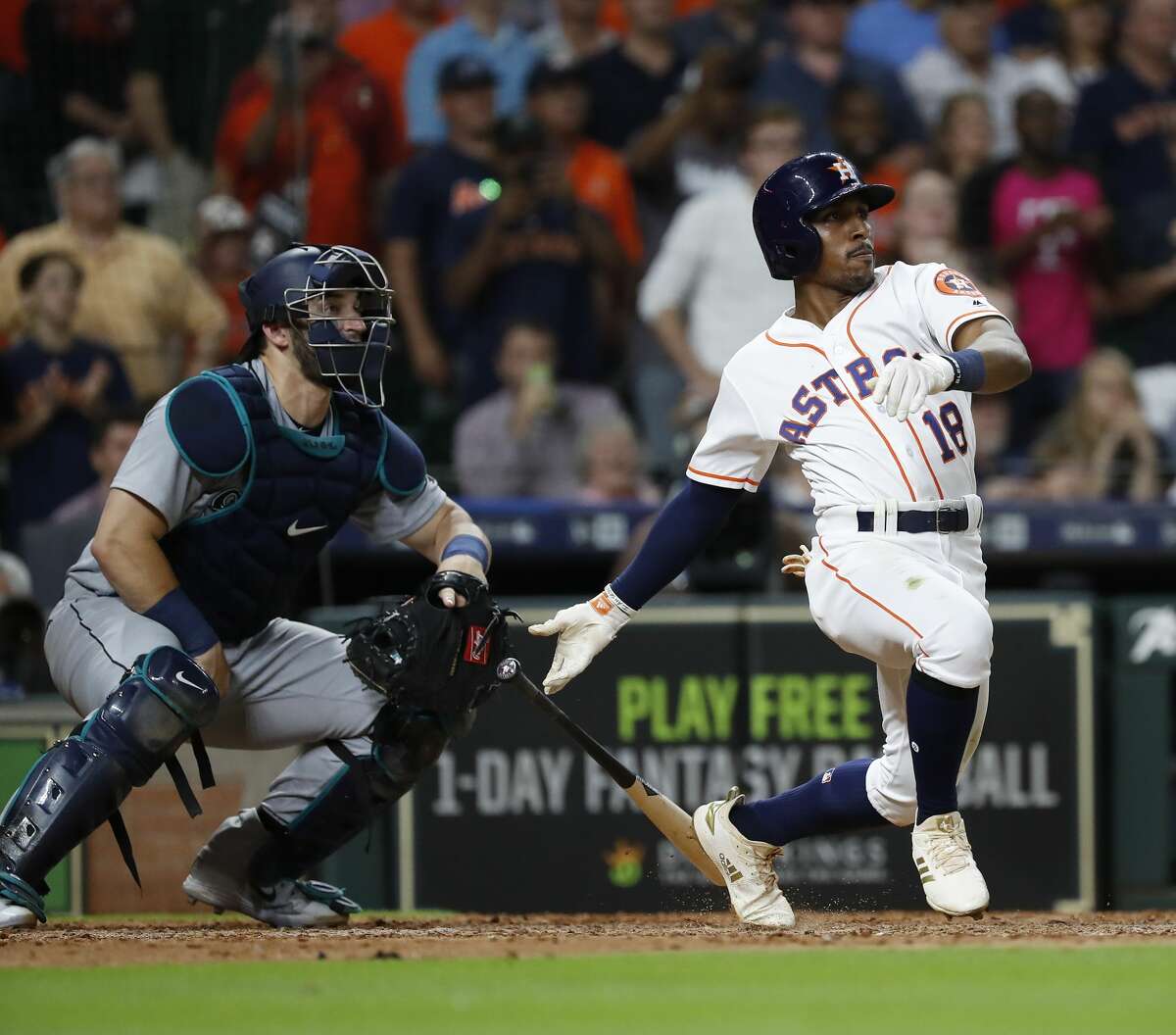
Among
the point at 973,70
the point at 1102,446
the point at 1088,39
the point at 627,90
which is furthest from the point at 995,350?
the point at 1088,39

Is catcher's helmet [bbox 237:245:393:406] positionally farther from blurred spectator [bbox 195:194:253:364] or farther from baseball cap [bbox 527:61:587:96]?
baseball cap [bbox 527:61:587:96]

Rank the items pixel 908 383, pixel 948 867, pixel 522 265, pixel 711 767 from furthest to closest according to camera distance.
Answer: pixel 522 265 → pixel 711 767 → pixel 948 867 → pixel 908 383

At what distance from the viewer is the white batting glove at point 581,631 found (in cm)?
502

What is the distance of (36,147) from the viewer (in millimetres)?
7430

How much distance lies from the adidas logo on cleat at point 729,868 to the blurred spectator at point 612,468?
3.05m

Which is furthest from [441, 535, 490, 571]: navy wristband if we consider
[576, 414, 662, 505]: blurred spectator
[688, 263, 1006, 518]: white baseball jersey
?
[576, 414, 662, 505]: blurred spectator

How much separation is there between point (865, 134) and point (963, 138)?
49cm

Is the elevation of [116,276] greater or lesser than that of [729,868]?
greater

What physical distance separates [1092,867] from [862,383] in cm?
292

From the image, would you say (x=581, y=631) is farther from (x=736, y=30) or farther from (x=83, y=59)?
(x=736, y=30)

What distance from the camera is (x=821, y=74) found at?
30.5 ft

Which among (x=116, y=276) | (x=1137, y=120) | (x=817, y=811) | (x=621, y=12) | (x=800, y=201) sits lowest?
(x=817, y=811)

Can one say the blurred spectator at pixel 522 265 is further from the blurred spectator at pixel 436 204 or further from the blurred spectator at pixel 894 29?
the blurred spectator at pixel 894 29

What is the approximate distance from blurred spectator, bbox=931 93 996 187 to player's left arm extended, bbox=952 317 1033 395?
15.3ft
